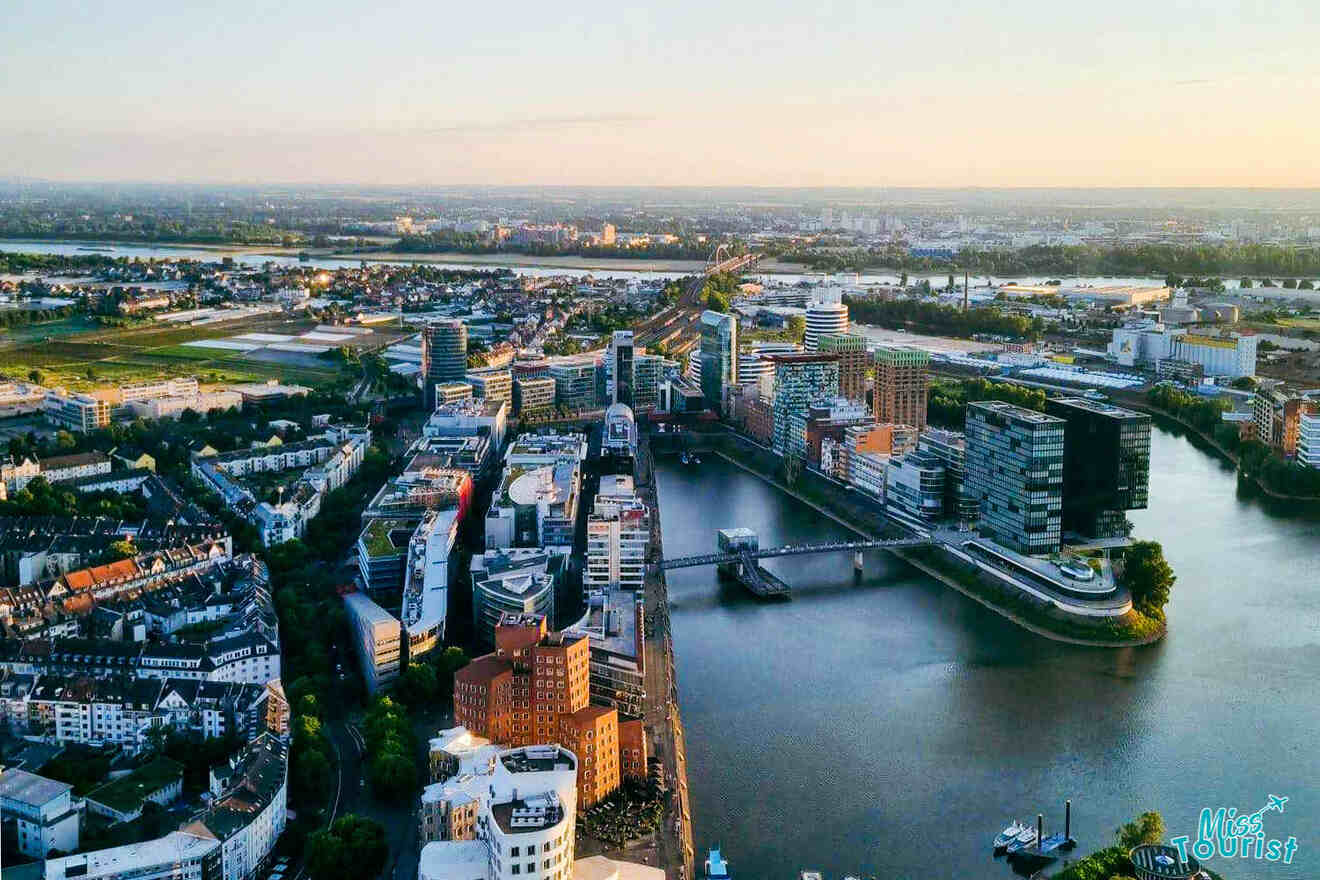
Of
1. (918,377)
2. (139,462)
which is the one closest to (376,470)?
(139,462)

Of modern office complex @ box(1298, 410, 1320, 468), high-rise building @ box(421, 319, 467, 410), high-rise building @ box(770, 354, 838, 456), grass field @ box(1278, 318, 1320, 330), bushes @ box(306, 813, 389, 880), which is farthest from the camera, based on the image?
grass field @ box(1278, 318, 1320, 330)

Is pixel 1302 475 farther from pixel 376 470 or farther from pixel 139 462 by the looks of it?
pixel 139 462

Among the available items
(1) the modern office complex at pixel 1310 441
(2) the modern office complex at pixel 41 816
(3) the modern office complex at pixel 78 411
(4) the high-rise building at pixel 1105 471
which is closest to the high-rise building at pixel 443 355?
(3) the modern office complex at pixel 78 411

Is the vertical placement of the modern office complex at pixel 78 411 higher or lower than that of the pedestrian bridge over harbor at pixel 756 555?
higher

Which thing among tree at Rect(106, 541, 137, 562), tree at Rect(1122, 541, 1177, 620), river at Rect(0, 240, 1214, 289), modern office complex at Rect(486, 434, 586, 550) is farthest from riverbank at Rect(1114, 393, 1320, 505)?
river at Rect(0, 240, 1214, 289)

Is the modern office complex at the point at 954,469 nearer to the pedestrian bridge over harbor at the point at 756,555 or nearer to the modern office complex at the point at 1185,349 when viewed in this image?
the pedestrian bridge over harbor at the point at 756,555

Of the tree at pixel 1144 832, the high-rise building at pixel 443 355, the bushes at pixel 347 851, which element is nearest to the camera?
the bushes at pixel 347 851

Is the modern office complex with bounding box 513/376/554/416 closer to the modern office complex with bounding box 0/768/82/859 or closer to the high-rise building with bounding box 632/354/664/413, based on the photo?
the high-rise building with bounding box 632/354/664/413
